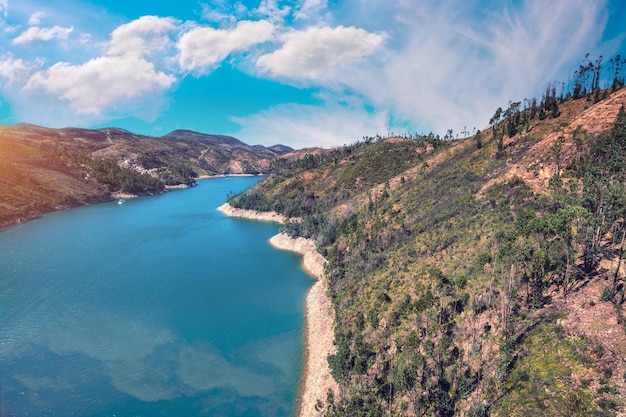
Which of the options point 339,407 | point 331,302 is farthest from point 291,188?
point 339,407

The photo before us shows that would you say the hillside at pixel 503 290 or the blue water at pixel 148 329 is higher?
the hillside at pixel 503 290

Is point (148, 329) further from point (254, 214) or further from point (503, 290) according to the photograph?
point (254, 214)

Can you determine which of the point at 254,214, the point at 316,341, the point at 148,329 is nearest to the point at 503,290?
the point at 316,341

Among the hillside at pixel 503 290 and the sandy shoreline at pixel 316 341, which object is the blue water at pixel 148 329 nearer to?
the sandy shoreline at pixel 316 341

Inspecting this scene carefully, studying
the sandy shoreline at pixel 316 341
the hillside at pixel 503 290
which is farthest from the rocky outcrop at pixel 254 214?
the hillside at pixel 503 290

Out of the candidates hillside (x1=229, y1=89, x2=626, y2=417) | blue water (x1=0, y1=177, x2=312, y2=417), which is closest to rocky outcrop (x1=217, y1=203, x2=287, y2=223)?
blue water (x1=0, y1=177, x2=312, y2=417)

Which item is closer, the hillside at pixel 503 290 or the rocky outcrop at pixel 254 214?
the hillside at pixel 503 290

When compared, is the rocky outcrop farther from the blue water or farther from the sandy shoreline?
the sandy shoreline
